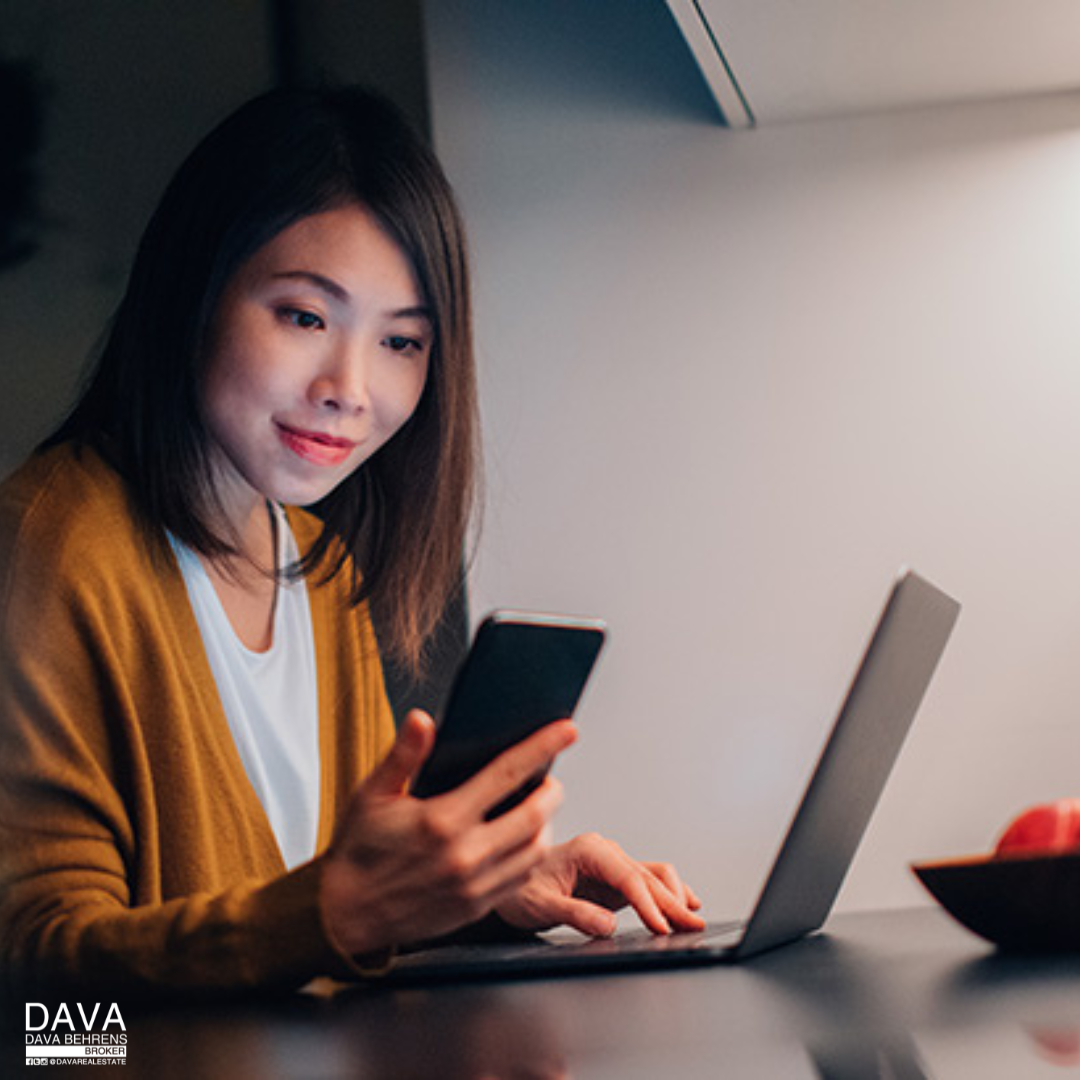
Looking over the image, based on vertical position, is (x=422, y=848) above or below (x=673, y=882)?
above

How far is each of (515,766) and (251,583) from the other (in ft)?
2.10

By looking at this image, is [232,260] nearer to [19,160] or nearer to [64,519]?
[64,519]

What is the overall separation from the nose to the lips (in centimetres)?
3

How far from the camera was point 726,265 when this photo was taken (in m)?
1.86

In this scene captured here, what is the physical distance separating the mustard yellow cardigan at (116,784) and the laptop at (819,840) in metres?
0.10

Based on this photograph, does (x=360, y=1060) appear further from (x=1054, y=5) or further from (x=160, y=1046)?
(x=1054, y=5)

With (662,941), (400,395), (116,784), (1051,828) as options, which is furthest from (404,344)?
(1051,828)

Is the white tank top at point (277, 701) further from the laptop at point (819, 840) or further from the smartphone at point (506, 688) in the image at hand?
the smartphone at point (506, 688)

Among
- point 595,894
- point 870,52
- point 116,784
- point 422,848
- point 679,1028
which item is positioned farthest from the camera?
point 870,52

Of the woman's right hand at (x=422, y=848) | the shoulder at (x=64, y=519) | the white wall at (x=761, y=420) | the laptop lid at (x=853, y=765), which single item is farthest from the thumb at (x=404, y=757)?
the white wall at (x=761, y=420)

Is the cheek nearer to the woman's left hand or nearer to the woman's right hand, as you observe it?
the woman's left hand

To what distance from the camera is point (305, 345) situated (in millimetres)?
1208

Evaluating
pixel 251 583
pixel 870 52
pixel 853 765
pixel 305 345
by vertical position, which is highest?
pixel 870 52

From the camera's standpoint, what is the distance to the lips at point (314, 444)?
123 centimetres
